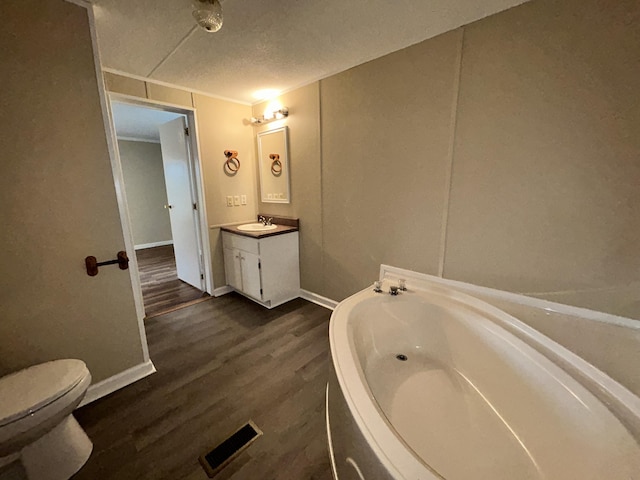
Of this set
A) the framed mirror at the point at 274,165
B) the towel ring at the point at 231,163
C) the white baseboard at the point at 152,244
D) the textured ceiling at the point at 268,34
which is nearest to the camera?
the textured ceiling at the point at 268,34

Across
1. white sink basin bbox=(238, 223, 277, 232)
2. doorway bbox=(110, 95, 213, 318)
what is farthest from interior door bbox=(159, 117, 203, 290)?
white sink basin bbox=(238, 223, 277, 232)

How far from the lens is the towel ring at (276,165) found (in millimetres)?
2809

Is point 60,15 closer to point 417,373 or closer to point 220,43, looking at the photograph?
point 220,43

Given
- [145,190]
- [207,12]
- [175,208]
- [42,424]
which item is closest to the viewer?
[42,424]

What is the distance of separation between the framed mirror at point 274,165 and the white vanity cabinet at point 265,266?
22.0 inches

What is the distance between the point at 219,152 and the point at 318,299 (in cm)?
199

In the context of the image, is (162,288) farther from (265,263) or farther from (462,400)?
(462,400)

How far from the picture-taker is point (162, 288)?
3.19 metres

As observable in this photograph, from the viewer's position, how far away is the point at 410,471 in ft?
2.16

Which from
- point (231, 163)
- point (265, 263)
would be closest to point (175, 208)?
point (231, 163)

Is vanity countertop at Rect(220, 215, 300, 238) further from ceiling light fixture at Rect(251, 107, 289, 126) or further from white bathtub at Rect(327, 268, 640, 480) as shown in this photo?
white bathtub at Rect(327, 268, 640, 480)

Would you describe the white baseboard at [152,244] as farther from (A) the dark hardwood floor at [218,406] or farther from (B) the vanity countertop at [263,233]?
(A) the dark hardwood floor at [218,406]

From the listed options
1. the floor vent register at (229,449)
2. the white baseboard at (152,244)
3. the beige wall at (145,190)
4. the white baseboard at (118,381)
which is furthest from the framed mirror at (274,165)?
the white baseboard at (152,244)

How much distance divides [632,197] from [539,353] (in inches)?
32.7
